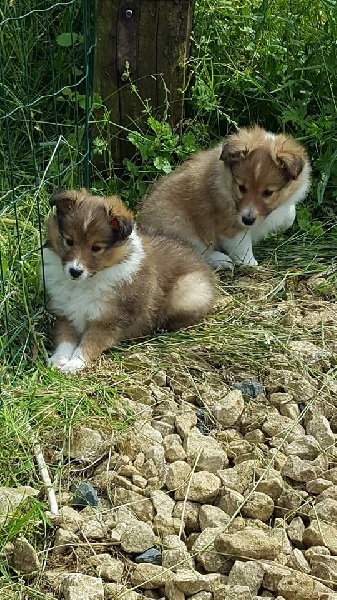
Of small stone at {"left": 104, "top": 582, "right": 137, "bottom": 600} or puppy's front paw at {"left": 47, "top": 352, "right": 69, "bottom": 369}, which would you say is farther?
puppy's front paw at {"left": 47, "top": 352, "right": 69, "bottom": 369}

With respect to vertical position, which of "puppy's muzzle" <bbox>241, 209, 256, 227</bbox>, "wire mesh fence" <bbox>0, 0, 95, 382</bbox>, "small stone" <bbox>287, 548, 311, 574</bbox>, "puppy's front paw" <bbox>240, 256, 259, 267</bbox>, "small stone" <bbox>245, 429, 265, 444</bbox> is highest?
"wire mesh fence" <bbox>0, 0, 95, 382</bbox>

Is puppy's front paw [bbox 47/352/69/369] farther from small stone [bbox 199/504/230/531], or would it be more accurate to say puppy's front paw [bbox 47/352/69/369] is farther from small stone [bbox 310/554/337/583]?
small stone [bbox 310/554/337/583]

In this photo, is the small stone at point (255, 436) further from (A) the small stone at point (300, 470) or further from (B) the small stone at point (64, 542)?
(B) the small stone at point (64, 542)

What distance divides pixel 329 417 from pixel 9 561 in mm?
1817

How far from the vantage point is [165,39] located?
652cm

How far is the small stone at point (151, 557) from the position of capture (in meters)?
3.92

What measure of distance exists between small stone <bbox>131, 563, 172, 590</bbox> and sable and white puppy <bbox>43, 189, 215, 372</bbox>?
1.49 m

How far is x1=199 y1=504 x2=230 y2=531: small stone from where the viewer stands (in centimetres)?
409

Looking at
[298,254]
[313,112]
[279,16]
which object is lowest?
[298,254]

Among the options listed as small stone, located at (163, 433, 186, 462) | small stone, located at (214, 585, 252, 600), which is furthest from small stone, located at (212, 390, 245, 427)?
small stone, located at (214, 585, 252, 600)

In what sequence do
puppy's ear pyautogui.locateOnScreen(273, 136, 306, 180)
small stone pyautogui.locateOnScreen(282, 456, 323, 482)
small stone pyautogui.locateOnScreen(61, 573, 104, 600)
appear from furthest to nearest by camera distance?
puppy's ear pyautogui.locateOnScreen(273, 136, 306, 180) → small stone pyautogui.locateOnScreen(282, 456, 323, 482) → small stone pyautogui.locateOnScreen(61, 573, 104, 600)

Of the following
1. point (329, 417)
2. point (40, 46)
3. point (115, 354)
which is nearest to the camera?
point (329, 417)

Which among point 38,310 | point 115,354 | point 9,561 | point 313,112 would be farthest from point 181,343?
point 313,112

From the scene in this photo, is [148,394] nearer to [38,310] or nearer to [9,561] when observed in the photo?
[38,310]
